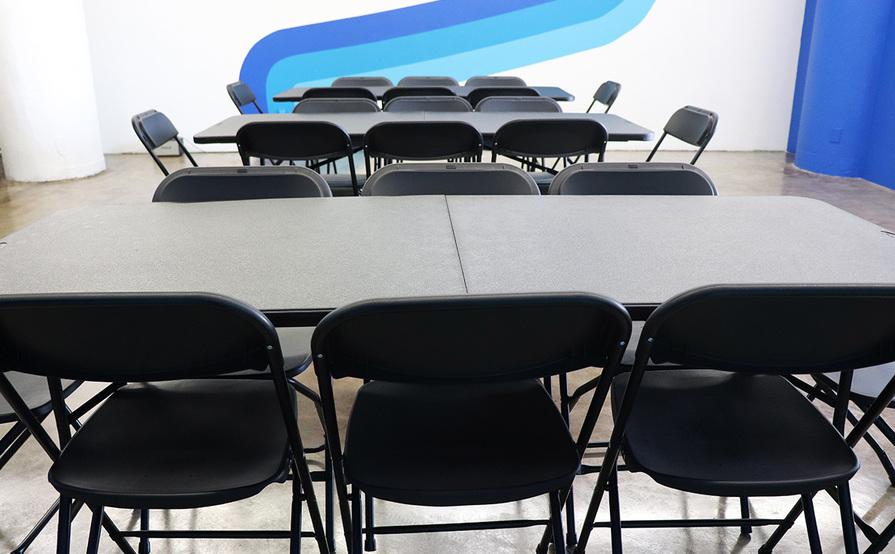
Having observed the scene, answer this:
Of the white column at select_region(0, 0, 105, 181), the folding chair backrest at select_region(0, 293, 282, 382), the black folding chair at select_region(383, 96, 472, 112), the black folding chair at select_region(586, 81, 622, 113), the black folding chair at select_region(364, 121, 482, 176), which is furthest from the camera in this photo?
the white column at select_region(0, 0, 105, 181)

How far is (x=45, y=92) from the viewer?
18.0 ft

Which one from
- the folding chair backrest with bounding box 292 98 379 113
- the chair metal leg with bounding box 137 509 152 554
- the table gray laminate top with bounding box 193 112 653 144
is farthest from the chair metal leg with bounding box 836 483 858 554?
the folding chair backrest with bounding box 292 98 379 113

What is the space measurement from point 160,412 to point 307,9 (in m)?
6.00

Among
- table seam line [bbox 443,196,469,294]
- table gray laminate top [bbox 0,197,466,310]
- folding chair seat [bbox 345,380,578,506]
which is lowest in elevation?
folding chair seat [bbox 345,380,578,506]

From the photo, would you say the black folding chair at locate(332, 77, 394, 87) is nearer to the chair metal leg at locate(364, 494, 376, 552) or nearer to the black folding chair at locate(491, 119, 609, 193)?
the black folding chair at locate(491, 119, 609, 193)

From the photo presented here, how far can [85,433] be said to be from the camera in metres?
1.33

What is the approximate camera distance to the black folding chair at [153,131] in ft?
10.2

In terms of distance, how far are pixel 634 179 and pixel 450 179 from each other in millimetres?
565

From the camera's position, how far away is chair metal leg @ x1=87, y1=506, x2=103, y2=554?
1336 mm

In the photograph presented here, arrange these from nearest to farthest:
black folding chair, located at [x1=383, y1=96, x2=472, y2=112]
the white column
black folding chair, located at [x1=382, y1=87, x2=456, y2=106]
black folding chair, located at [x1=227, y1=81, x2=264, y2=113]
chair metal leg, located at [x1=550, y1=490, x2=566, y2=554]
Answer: chair metal leg, located at [x1=550, y1=490, x2=566, y2=554] < black folding chair, located at [x1=383, y1=96, x2=472, y2=112] < black folding chair, located at [x1=382, y1=87, x2=456, y2=106] < black folding chair, located at [x1=227, y1=81, x2=264, y2=113] < the white column

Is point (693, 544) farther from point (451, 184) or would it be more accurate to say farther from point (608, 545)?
point (451, 184)

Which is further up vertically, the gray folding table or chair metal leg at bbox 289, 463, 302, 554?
the gray folding table

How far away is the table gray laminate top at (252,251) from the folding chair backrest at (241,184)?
19 centimetres

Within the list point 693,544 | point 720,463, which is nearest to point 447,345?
point 720,463
